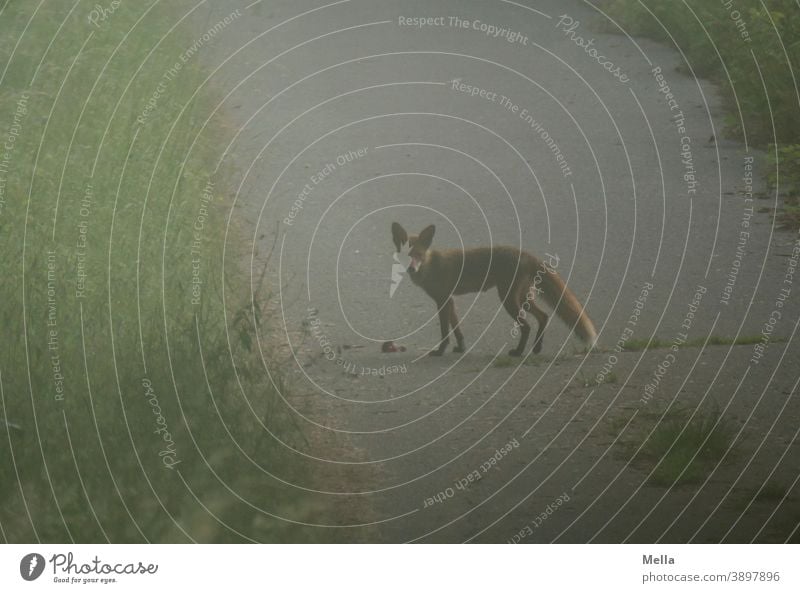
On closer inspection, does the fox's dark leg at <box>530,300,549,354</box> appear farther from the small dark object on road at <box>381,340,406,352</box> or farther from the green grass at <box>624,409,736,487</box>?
the green grass at <box>624,409,736,487</box>

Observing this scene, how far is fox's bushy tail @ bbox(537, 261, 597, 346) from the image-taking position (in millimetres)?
7770

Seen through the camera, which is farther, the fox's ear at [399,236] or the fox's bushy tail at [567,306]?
the fox's ear at [399,236]

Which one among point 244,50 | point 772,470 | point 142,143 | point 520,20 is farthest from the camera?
point 520,20

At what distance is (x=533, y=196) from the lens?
32.2ft

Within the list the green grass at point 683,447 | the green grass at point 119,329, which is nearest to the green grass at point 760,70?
the green grass at point 683,447

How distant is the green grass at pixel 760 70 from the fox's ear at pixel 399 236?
2.61 meters

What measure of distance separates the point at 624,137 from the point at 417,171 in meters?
1.82

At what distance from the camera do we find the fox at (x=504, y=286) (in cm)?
775

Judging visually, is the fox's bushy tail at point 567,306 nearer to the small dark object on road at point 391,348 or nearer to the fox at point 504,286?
the fox at point 504,286

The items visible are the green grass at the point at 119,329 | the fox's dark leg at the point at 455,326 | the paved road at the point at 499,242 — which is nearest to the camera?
the green grass at the point at 119,329

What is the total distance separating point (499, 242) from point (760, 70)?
2746mm

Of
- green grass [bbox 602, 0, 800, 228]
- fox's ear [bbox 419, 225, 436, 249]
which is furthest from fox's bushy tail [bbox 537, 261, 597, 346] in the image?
green grass [bbox 602, 0, 800, 228]

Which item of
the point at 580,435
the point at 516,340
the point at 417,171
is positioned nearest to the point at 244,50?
the point at 417,171

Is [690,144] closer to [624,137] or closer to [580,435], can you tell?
[624,137]
